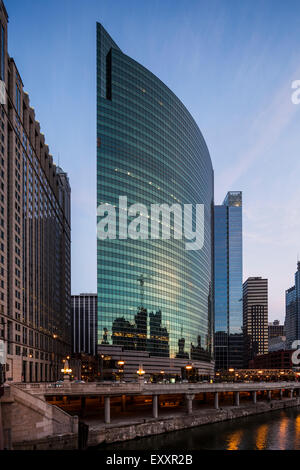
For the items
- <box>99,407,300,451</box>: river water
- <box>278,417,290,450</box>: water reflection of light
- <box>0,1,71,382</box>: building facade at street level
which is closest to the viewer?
<box>99,407,300,451</box>: river water

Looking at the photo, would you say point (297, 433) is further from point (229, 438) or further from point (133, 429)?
point (133, 429)

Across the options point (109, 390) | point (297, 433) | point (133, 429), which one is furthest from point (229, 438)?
point (109, 390)

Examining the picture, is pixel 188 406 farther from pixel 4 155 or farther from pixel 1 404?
pixel 4 155

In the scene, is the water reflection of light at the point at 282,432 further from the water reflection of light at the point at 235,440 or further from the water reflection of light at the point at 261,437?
the water reflection of light at the point at 235,440

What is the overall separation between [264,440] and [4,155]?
79.5m

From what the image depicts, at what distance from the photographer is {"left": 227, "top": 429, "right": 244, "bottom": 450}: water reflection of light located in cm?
6455

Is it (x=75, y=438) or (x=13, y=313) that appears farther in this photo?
(x=13, y=313)

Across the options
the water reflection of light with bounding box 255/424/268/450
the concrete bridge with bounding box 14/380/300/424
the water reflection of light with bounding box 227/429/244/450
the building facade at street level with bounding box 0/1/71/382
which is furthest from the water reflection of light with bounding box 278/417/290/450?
the building facade at street level with bounding box 0/1/71/382

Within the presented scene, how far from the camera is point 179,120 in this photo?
191 m

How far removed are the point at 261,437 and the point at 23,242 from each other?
257 ft

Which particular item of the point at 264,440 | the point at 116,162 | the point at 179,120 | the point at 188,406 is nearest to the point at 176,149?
the point at 179,120

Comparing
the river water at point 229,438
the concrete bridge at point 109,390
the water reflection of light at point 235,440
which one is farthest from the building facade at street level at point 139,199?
the water reflection of light at point 235,440

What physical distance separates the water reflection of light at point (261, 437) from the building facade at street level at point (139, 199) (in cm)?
6983

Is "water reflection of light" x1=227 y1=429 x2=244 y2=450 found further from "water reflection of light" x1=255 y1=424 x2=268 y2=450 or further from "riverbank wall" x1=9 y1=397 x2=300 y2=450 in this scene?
"riverbank wall" x1=9 y1=397 x2=300 y2=450
